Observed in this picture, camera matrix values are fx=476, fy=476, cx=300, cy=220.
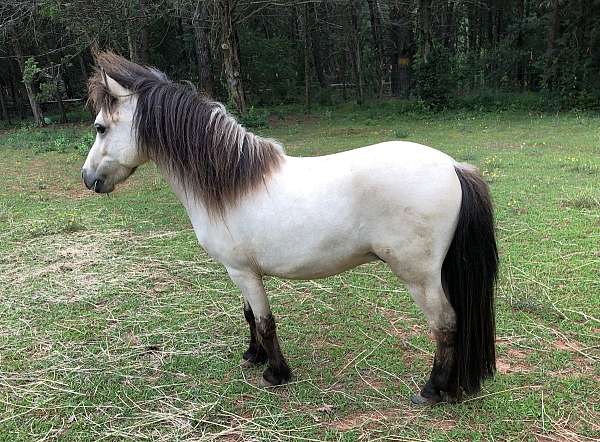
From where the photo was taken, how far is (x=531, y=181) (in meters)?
6.55

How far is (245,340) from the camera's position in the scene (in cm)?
341

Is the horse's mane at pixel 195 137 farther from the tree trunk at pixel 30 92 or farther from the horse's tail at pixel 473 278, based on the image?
the tree trunk at pixel 30 92

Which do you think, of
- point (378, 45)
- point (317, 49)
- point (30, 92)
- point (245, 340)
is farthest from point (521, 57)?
point (245, 340)

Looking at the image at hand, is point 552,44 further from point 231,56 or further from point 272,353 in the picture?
point 272,353

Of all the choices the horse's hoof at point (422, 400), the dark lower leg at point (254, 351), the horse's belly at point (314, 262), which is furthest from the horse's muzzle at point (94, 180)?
the horse's hoof at point (422, 400)

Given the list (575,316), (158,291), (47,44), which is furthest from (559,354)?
(47,44)

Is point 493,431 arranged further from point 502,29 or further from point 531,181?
point 502,29

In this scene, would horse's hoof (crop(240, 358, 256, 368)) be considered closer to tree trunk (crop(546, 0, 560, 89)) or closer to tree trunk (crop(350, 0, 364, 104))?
tree trunk (crop(546, 0, 560, 89))

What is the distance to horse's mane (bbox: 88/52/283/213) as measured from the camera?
8.30ft

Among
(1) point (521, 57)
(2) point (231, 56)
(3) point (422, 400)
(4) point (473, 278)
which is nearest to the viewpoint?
(4) point (473, 278)

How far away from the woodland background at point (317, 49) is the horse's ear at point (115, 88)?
9497 mm

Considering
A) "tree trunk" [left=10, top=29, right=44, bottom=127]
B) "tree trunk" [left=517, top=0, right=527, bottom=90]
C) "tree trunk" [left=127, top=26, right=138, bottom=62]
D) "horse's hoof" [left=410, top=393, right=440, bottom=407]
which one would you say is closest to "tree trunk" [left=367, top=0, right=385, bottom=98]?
"tree trunk" [left=517, top=0, right=527, bottom=90]

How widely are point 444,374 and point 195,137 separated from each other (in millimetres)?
1832

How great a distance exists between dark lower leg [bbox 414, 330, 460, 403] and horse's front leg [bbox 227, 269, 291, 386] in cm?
83
